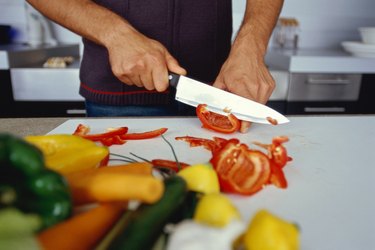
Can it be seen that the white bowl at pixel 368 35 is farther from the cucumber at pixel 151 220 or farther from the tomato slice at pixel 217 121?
the cucumber at pixel 151 220

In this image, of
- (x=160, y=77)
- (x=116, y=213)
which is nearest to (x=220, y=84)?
(x=160, y=77)

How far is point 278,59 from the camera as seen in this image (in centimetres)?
205

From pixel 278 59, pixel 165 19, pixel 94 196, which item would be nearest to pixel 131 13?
pixel 165 19

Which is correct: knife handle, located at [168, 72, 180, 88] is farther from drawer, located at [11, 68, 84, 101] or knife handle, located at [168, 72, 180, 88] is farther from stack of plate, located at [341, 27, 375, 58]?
stack of plate, located at [341, 27, 375, 58]

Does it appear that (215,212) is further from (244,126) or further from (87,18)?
(87,18)

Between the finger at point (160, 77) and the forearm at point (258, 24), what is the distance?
0.25m

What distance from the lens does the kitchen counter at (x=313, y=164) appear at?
20.9 inches

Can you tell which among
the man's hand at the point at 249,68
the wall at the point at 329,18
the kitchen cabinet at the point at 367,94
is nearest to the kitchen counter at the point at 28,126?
the man's hand at the point at 249,68

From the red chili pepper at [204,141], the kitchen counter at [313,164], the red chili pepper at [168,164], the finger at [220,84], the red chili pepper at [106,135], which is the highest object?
the finger at [220,84]

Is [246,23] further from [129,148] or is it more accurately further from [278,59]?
[278,59]

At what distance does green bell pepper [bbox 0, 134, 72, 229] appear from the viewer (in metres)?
0.37

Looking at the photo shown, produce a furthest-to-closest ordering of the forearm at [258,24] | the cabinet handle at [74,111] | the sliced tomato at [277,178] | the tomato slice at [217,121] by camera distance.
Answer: the cabinet handle at [74,111], the forearm at [258,24], the tomato slice at [217,121], the sliced tomato at [277,178]

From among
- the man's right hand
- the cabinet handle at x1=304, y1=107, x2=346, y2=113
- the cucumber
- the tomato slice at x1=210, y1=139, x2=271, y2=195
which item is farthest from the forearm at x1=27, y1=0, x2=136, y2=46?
the cabinet handle at x1=304, y1=107, x2=346, y2=113

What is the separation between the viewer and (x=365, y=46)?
1.98 m
